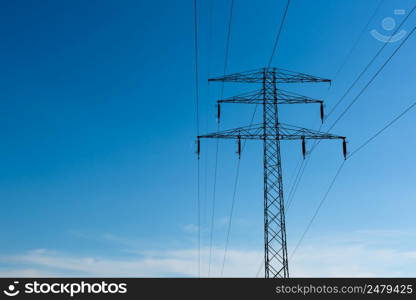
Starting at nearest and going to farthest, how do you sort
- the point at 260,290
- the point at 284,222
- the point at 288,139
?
the point at 260,290 → the point at 284,222 → the point at 288,139

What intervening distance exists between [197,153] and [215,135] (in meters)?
Result: 3.43

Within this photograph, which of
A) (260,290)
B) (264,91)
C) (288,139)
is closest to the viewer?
(260,290)

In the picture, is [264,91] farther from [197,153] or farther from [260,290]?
[260,290]

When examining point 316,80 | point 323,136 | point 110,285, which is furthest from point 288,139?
point 110,285

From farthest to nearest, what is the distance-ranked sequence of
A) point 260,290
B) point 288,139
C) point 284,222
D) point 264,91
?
point 264,91, point 288,139, point 284,222, point 260,290

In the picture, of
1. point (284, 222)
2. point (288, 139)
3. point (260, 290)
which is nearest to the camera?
point (260, 290)

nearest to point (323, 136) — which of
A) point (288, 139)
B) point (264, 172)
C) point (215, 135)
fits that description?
point (288, 139)

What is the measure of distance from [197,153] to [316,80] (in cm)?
1041

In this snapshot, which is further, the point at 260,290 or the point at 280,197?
the point at 280,197

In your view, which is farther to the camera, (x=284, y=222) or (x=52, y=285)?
(x=284, y=222)

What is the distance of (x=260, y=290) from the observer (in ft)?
73.7

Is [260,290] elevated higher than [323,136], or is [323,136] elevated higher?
[323,136]

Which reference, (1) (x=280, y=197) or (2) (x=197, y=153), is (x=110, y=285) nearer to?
(1) (x=280, y=197)

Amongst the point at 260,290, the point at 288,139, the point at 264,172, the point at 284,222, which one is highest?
the point at 288,139
